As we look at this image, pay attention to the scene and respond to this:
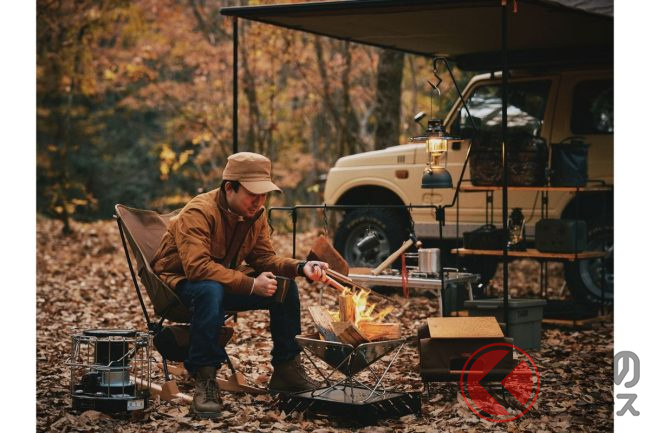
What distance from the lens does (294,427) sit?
194 inches

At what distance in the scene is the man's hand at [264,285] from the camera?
522 cm

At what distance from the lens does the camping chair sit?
17.7ft

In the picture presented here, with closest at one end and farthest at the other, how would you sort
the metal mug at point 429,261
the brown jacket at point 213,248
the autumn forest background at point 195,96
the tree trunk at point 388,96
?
1. the brown jacket at point 213,248
2. the metal mug at point 429,261
3. the tree trunk at point 388,96
4. the autumn forest background at point 195,96

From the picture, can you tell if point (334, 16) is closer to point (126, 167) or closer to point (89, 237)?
point (89, 237)

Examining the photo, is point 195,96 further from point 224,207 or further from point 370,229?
point 224,207

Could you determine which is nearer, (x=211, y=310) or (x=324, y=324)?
(x=211, y=310)

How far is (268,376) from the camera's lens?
6.14 metres

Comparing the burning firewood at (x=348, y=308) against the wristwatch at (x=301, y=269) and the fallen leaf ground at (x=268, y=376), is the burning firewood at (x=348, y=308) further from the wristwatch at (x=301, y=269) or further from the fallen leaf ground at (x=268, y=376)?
the fallen leaf ground at (x=268, y=376)

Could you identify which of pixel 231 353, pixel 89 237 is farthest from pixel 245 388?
pixel 89 237

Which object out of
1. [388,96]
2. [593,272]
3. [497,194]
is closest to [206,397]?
[497,194]

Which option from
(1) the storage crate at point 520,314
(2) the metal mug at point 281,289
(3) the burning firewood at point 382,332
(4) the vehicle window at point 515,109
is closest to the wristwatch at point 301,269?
(2) the metal mug at point 281,289

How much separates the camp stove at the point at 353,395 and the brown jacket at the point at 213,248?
53cm

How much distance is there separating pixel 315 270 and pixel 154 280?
89cm

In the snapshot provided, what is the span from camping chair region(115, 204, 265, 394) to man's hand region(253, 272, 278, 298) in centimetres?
33
